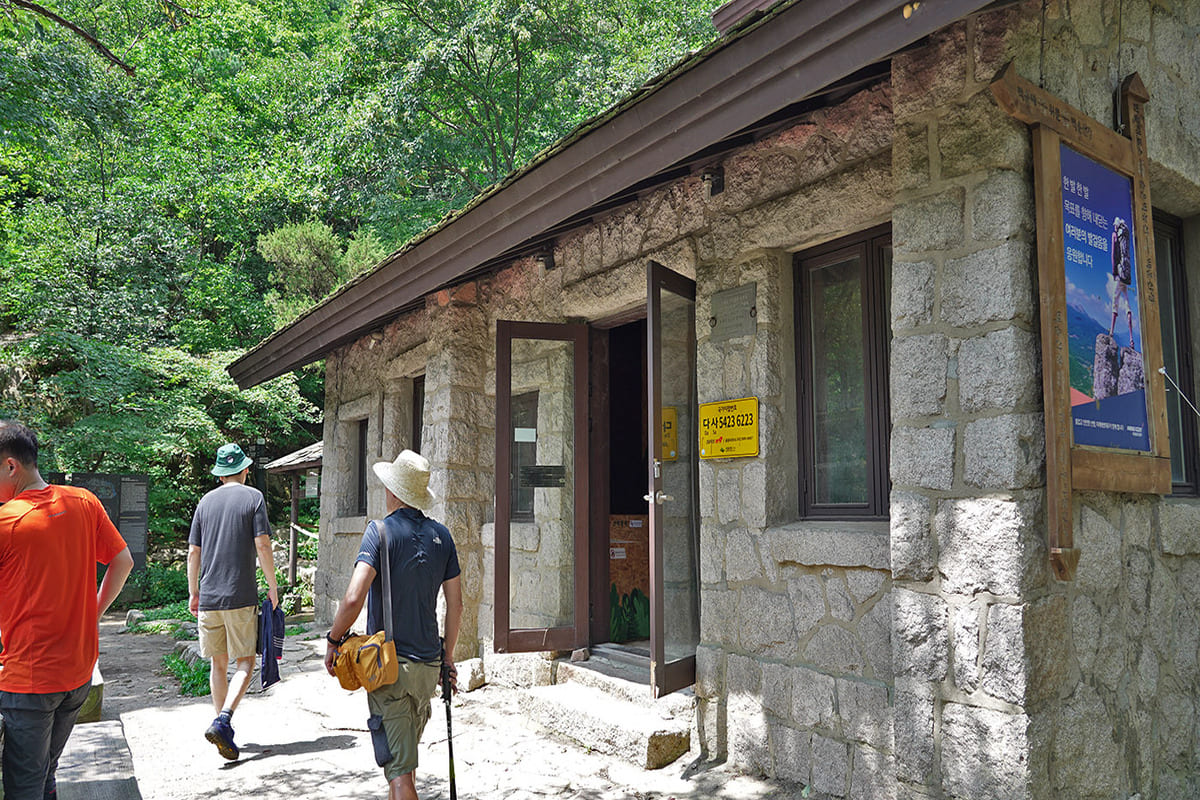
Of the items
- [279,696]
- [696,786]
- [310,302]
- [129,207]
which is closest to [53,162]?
[129,207]

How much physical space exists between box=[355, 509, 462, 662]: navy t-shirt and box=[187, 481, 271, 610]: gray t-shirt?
5.97ft

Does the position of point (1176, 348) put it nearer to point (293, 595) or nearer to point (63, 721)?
point (63, 721)

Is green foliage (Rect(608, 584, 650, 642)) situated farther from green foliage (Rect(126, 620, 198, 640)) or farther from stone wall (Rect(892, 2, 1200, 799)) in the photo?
green foliage (Rect(126, 620, 198, 640))

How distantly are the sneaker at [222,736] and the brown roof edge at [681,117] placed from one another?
9.81ft

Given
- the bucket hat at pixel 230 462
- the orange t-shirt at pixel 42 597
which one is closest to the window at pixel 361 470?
the bucket hat at pixel 230 462

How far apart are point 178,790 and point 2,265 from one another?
11976mm

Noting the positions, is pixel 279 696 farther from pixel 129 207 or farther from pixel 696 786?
pixel 129 207

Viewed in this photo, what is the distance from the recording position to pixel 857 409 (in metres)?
4.12

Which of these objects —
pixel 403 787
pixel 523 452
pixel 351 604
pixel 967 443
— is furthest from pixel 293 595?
pixel 967 443

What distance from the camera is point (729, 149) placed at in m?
4.49

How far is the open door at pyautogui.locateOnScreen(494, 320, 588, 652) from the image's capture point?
5746mm

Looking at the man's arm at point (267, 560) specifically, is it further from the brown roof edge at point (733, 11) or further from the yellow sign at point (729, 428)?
the brown roof edge at point (733, 11)

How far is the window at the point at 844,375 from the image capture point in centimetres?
400

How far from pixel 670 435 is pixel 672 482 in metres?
0.26
